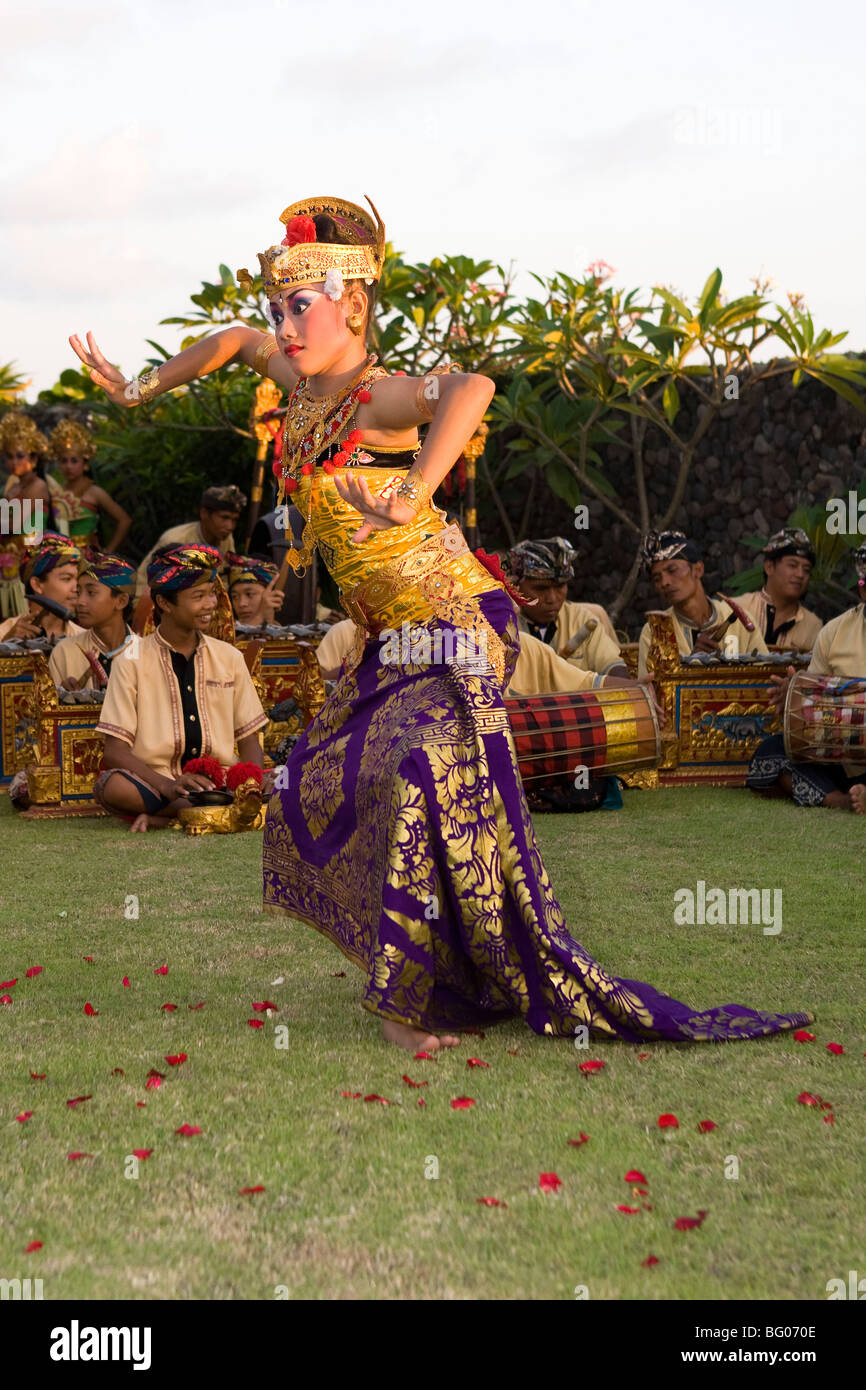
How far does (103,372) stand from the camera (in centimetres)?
332

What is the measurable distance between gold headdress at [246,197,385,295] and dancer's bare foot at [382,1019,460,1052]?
1605 millimetres

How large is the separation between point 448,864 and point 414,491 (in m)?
0.77

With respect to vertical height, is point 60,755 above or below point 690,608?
below

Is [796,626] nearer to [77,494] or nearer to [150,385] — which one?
[150,385]

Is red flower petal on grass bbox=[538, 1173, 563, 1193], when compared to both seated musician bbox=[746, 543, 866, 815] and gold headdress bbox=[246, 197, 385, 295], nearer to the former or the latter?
gold headdress bbox=[246, 197, 385, 295]

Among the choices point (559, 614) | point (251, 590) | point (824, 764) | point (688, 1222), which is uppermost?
point (251, 590)

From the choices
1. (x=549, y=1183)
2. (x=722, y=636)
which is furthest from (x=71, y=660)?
(x=549, y=1183)

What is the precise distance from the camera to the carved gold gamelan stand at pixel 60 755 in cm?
622

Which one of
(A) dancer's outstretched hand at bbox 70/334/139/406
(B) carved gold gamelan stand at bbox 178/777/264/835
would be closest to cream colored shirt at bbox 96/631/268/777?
(B) carved gold gamelan stand at bbox 178/777/264/835

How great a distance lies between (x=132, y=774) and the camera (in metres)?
5.99

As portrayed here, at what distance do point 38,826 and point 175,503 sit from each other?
702cm

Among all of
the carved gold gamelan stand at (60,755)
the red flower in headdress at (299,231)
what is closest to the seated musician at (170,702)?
the carved gold gamelan stand at (60,755)

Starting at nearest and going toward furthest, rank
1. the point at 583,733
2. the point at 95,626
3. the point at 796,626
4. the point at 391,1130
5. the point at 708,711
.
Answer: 1. the point at 391,1130
2. the point at 583,733
3. the point at 708,711
4. the point at 95,626
5. the point at 796,626

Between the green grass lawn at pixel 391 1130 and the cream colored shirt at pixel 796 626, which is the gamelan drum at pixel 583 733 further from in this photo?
the green grass lawn at pixel 391 1130
